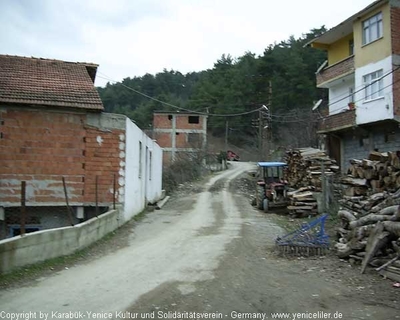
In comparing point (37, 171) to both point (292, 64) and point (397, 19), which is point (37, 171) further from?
point (292, 64)

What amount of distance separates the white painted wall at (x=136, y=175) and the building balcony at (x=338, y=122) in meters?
11.1

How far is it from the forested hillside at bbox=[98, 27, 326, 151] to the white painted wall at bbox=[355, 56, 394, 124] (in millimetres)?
13344

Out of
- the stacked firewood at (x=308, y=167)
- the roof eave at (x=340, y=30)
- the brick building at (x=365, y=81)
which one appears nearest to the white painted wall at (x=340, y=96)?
the brick building at (x=365, y=81)

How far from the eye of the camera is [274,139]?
59062 mm

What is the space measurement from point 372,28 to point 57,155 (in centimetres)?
1778

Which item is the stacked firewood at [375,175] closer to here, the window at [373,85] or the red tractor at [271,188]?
the red tractor at [271,188]

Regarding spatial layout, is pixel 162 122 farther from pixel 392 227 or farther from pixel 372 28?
pixel 392 227

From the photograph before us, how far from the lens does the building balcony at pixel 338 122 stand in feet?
78.1

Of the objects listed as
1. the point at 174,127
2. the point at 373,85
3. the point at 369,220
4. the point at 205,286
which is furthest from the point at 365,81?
the point at 174,127

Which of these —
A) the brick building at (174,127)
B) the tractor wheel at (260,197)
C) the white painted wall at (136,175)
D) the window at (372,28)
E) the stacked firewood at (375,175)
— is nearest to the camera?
the stacked firewood at (375,175)

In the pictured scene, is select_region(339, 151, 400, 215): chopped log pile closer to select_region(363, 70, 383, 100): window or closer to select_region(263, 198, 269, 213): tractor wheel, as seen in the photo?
select_region(263, 198, 269, 213): tractor wheel

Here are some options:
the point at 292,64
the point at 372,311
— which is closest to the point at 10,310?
the point at 372,311

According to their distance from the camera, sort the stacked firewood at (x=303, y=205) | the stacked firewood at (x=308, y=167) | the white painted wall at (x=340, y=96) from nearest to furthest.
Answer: the stacked firewood at (x=303, y=205) < the stacked firewood at (x=308, y=167) < the white painted wall at (x=340, y=96)

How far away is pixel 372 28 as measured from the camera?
73.6ft
